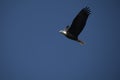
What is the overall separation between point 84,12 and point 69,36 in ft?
4.70

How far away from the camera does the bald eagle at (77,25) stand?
38562 millimetres

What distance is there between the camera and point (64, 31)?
39375 mm

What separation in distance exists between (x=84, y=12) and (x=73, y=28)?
97 cm

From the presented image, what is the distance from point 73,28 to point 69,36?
0.46 metres

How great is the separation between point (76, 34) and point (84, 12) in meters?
1.17

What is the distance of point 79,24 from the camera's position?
38.7 meters

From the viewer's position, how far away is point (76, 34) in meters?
39.1

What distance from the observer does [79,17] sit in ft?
127

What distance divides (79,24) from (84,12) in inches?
23.9

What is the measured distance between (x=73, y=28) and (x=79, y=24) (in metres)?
0.50

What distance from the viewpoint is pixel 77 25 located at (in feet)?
127

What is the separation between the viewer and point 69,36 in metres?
39.2

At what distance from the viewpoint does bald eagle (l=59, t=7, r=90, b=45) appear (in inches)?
1518
